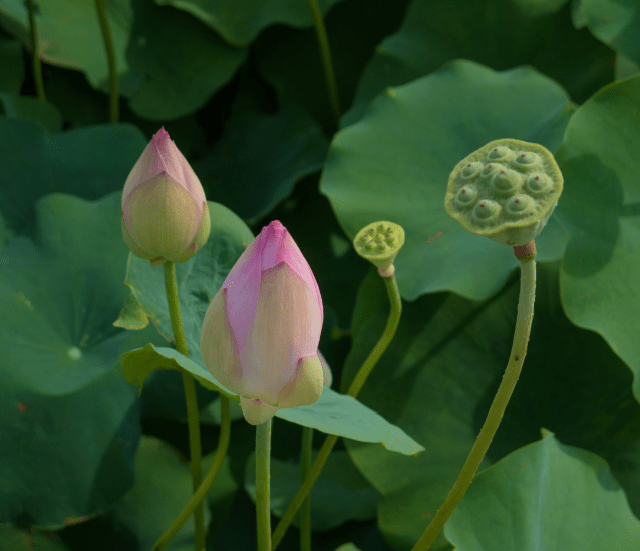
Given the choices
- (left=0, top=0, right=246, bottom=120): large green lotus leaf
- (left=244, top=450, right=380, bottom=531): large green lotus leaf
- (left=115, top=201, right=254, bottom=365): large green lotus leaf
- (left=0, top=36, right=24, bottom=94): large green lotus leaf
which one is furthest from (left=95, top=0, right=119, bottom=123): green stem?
(left=244, top=450, right=380, bottom=531): large green lotus leaf

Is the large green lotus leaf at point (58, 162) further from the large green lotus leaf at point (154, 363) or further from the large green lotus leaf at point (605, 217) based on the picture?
the large green lotus leaf at point (605, 217)

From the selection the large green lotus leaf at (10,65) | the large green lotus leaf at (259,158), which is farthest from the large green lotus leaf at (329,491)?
the large green lotus leaf at (10,65)

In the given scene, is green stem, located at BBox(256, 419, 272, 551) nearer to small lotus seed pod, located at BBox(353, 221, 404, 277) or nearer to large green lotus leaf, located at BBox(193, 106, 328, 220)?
small lotus seed pod, located at BBox(353, 221, 404, 277)

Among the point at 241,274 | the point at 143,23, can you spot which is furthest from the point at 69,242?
the point at 143,23

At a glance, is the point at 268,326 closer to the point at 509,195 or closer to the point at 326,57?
the point at 509,195

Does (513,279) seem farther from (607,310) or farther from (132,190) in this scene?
(132,190)
